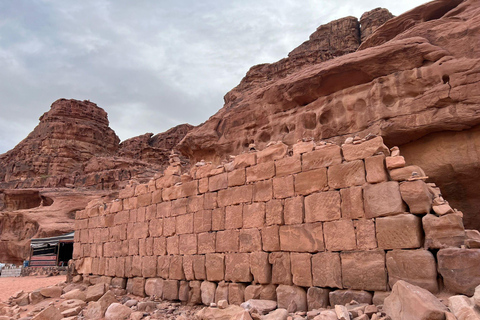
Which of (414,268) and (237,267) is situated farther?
(237,267)

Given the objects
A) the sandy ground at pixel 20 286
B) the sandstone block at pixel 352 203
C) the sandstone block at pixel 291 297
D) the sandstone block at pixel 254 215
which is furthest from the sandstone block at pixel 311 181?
the sandy ground at pixel 20 286

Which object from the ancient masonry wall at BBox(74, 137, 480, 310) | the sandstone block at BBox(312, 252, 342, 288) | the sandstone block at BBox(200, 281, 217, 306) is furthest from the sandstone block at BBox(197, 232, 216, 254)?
the sandstone block at BBox(312, 252, 342, 288)

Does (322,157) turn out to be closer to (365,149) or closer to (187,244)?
(365,149)

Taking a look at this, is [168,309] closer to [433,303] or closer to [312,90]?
[433,303]

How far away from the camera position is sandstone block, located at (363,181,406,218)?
15.7 feet

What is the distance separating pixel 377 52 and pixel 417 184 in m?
6.03

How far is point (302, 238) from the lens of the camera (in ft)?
18.5

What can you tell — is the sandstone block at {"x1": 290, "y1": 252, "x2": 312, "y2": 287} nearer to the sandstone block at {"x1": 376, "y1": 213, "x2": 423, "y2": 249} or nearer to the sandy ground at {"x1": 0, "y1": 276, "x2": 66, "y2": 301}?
the sandstone block at {"x1": 376, "y1": 213, "x2": 423, "y2": 249}

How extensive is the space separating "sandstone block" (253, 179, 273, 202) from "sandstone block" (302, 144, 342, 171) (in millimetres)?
778

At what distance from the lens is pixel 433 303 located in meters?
3.68

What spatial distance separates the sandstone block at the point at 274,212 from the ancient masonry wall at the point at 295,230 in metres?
0.02

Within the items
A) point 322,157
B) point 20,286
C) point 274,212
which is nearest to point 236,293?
point 274,212

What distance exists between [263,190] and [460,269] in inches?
130

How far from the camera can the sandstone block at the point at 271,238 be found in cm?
598
